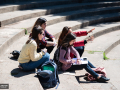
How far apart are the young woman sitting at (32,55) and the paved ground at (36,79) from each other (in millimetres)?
146

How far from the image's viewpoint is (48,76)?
3404mm

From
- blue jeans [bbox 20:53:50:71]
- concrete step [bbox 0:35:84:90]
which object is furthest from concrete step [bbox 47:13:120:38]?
blue jeans [bbox 20:53:50:71]

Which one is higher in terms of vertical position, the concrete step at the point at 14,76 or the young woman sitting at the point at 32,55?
the young woman sitting at the point at 32,55

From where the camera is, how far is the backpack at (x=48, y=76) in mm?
3400

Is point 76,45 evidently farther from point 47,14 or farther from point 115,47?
point 47,14

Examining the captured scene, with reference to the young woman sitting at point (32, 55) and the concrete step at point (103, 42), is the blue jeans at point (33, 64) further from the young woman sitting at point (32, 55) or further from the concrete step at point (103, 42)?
the concrete step at point (103, 42)

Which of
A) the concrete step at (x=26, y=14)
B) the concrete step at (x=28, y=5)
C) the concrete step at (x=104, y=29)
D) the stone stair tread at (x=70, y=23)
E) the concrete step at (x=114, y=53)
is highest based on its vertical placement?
the concrete step at (x=28, y=5)

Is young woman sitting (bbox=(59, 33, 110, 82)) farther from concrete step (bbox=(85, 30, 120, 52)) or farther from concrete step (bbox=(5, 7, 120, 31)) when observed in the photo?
concrete step (bbox=(5, 7, 120, 31))

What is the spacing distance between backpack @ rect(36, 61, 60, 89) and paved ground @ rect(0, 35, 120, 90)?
10 cm

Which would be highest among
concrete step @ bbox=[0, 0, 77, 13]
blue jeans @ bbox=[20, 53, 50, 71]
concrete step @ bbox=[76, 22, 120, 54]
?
concrete step @ bbox=[0, 0, 77, 13]

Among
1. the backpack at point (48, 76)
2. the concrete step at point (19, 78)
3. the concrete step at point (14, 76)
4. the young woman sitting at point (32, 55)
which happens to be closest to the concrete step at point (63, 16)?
the concrete step at point (14, 76)

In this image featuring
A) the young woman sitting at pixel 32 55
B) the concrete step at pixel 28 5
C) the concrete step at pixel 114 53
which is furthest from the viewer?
the concrete step at pixel 28 5

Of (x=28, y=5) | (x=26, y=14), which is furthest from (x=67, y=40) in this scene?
(x=28, y=5)

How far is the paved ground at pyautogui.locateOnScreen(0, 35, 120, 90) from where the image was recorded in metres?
3.24
